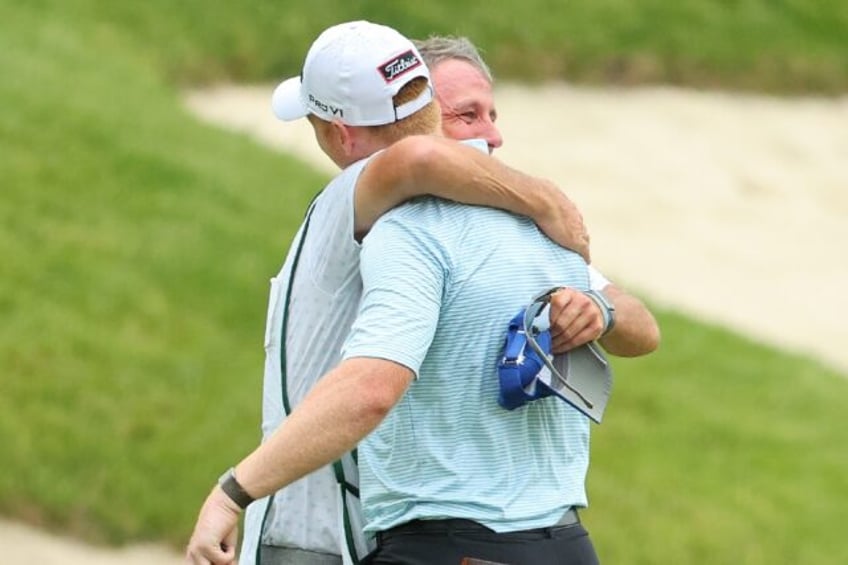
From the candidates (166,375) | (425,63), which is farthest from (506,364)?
(166,375)

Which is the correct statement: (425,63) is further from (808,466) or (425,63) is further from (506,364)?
(808,466)

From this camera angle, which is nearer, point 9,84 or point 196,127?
point 9,84

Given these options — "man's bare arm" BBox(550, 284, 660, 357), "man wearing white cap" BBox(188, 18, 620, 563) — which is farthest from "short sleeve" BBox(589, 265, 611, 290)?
"man wearing white cap" BBox(188, 18, 620, 563)

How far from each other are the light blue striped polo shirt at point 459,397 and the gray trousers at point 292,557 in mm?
220

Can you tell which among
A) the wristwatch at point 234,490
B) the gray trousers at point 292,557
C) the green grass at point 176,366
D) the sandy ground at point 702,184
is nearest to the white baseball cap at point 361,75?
the wristwatch at point 234,490

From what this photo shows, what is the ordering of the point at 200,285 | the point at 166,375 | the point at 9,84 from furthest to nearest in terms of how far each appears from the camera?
the point at 9,84 → the point at 200,285 → the point at 166,375

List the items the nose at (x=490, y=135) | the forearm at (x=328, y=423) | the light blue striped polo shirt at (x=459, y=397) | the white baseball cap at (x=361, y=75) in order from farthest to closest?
the nose at (x=490, y=135), the white baseball cap at (x=361, y=75), the light blue striped polo shirt at (x=459, y=397), the forearm at (x=328, y=423)

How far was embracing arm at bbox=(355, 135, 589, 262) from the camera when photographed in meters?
3.41

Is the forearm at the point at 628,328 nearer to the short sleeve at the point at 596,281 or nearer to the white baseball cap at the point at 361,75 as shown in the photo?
the short sleeve at the point at 596,281

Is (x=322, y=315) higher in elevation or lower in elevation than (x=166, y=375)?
higher

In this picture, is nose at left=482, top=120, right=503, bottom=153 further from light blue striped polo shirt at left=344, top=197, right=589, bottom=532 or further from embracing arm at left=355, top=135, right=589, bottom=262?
light blue striped polo shirt at left=344, top=197, right=589, bottom=532

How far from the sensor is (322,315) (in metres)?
3.60

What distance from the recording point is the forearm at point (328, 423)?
3.18 meters

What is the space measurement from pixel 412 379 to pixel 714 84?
1353 cm
